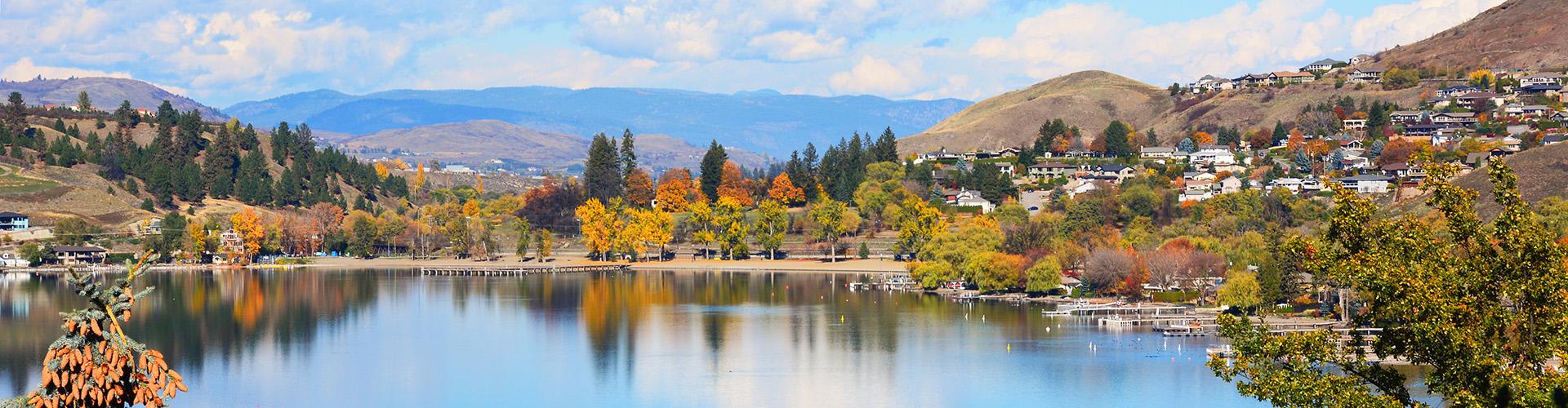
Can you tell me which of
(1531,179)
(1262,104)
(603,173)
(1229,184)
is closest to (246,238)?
(603,173)

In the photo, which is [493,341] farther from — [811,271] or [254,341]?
[811,271]

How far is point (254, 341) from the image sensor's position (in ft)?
215

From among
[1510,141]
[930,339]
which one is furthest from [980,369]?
[1510,141]

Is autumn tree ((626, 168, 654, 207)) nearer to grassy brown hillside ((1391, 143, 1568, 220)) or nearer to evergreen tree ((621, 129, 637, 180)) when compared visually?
evergreen tree ((621, 129, 637, 180))

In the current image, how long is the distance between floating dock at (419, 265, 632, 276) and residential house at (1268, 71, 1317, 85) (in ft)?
321

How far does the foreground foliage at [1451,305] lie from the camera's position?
19.1m

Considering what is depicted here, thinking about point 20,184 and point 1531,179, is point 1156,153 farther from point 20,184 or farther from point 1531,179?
point 20,184

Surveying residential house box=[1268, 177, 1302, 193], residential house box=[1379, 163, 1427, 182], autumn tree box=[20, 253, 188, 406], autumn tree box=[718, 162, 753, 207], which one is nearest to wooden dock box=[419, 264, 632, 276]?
autumn tree box=[718, 162, 753, 207]

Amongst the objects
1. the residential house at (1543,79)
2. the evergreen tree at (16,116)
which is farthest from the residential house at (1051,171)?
the evergreen tree at (16,116)

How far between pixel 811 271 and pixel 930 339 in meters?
44.2

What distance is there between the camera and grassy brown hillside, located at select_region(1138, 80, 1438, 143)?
16425 cm

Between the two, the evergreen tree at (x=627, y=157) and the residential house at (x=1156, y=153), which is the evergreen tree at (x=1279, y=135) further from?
the evergreen tree at (x=627, y=157)

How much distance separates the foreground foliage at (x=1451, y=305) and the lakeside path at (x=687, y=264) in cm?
8249

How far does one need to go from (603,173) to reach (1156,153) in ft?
168
